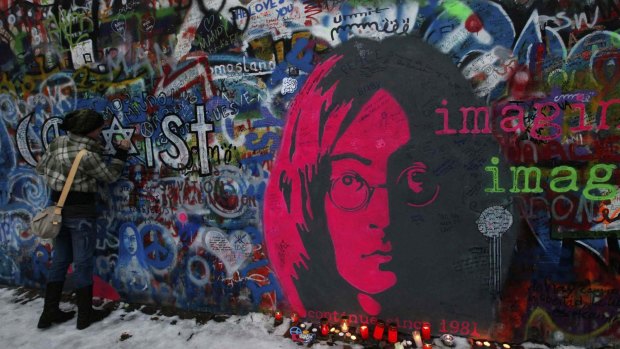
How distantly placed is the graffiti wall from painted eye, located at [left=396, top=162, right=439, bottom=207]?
2 cm

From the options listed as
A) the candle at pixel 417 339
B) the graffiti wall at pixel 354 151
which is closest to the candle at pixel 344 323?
the graffiti wall at pixel 354 151

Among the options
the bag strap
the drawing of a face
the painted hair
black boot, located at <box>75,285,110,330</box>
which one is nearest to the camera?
the painted hair

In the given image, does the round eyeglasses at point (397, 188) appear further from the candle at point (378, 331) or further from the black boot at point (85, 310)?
the black boot at point (85, 310)

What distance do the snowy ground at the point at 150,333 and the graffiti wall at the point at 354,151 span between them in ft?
0.64

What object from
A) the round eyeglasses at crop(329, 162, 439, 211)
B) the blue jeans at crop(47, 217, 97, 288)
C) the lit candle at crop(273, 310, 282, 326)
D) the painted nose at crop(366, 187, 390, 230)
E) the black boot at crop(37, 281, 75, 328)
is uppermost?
the round eyeglasses at crop(329, 162, 439, 211)

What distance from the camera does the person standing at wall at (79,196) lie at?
10.1 ft

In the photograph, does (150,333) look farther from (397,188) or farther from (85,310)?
(397,188)

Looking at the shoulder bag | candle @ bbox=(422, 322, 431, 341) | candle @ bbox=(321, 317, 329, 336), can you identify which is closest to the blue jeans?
the shoulder bag

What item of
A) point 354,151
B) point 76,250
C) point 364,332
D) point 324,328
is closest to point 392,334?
point 364,332

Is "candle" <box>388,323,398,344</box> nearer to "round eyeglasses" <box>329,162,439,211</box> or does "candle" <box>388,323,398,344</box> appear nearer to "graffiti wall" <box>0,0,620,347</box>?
"graffiti wall" <box>0,0,620,347</box>

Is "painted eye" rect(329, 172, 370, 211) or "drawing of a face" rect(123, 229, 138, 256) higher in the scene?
"painted eye" rect(329, 172, 370, 211)

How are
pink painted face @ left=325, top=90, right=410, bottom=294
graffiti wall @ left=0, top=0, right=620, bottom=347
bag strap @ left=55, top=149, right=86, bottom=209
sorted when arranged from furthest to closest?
bag strap @ left=55, top=149, right=86, bottom=209 < pink painted face @ left=325, top=90, right=410, bottom=294 < graffiti wall @ left=0, top=0, right=620, bottom=347

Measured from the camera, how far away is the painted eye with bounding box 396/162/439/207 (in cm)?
265

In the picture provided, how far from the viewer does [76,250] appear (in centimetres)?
322
